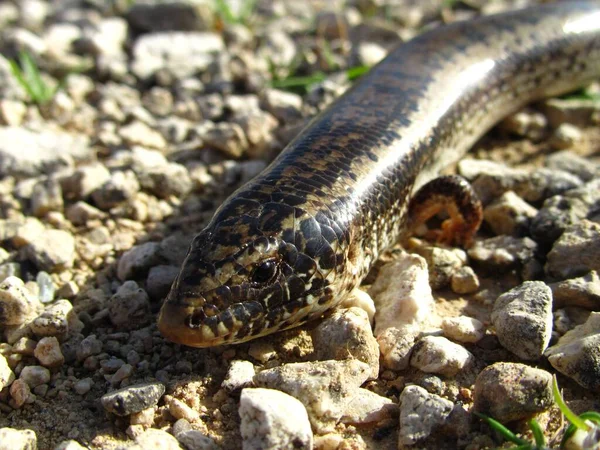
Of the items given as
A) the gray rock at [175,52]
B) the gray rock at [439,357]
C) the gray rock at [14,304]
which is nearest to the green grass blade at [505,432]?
the gray rock at [439,357]

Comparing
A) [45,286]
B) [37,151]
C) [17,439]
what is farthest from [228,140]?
[17,439]

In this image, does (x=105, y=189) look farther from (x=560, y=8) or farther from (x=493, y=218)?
(x=560, y=8)

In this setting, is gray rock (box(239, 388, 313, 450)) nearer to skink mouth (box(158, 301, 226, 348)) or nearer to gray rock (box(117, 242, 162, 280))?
skink mouth (box(158, 301, 226, 348))

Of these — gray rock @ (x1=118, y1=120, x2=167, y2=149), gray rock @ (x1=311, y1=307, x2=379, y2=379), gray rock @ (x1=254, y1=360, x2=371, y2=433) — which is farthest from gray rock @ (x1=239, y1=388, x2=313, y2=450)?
gray rock @ (x1=118, y1=120, x2=167, y2=149)

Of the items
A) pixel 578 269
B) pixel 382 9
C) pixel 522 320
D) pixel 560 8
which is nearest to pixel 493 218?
pixel 578 269

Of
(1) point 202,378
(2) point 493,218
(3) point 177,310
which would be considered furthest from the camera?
(2) point 493,218

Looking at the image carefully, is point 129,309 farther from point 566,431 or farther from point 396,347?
point 566,431
